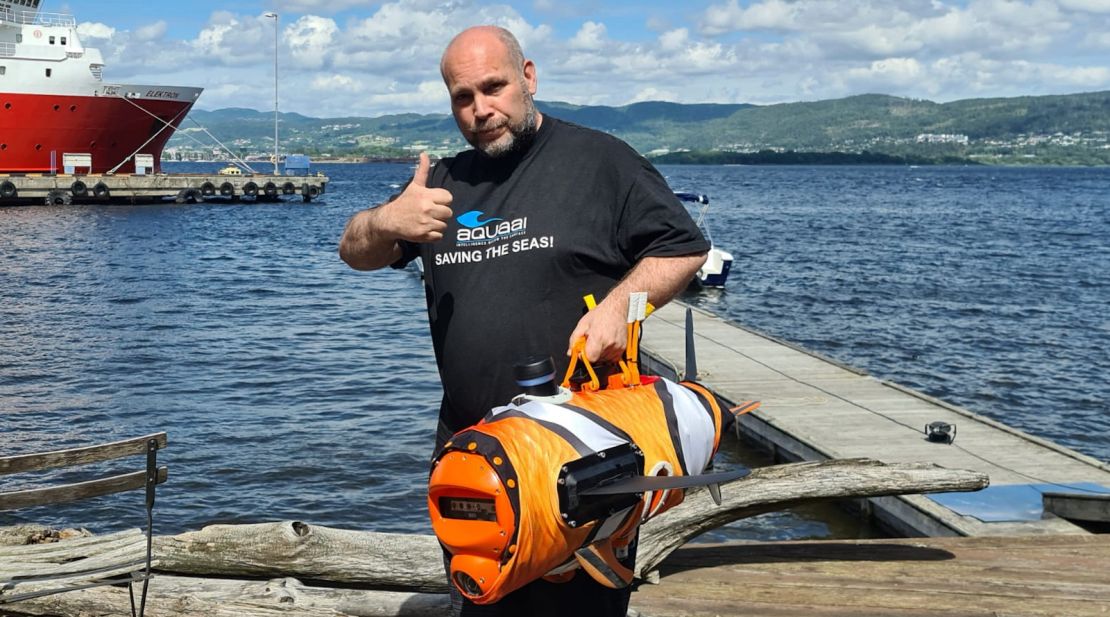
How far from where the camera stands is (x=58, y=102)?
57.1 metres

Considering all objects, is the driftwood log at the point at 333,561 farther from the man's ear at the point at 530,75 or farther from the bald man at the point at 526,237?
the man's ear at the point at 530,75

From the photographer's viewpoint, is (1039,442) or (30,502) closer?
(30,502)

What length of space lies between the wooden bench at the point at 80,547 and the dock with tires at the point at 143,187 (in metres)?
55.3

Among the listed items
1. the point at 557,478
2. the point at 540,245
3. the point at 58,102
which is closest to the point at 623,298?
the point at 540,245

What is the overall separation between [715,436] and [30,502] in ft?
10.7

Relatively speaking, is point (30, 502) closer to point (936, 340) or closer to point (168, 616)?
point (168, 616)

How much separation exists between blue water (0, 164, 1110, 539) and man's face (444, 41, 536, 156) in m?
7.59

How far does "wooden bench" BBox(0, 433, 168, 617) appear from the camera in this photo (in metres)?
5.04

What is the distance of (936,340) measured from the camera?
2330 cm

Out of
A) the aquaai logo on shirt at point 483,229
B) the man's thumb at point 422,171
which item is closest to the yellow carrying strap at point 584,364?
the aquaai logo on shirt at point 483,229

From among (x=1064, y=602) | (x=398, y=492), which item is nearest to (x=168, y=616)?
(x=1064, y=602)

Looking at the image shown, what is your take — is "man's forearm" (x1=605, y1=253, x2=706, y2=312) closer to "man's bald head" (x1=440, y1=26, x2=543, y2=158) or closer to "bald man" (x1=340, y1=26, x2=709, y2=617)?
"bald man" (x1=340, y1=26, x2=709, y2=617)

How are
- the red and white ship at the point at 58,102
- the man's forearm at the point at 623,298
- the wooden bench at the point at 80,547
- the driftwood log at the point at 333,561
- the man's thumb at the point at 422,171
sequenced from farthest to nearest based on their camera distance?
1. the red and white ship at the point at 58,102
2. the driftwood log at the point at 333,561
3. the wooden bench at the point at 80,547
4. the man's thumb at the point at 422,171
5. the man's forearm at the point at 623,298

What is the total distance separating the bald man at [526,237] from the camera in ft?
10.3
